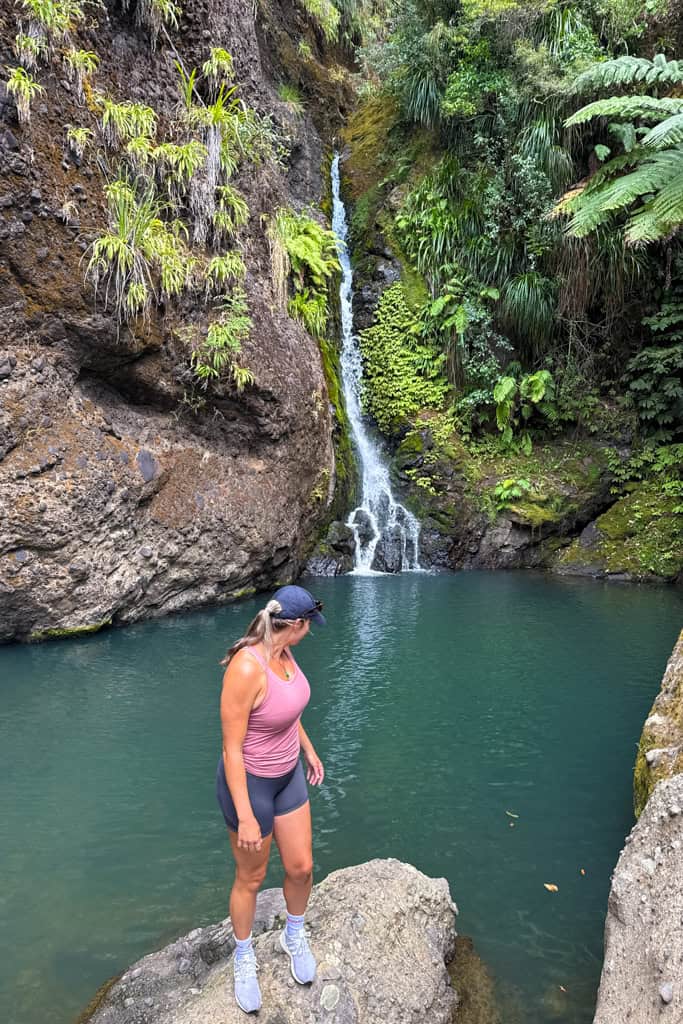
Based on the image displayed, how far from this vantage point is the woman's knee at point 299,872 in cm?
229

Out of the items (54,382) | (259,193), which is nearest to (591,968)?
(54,382)

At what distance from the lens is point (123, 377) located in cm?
842

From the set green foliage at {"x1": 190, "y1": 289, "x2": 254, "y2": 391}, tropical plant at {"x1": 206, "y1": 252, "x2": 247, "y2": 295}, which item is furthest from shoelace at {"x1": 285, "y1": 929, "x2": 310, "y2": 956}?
tropical plant at {"x1": 206, "y1": 252, "x2": 247, "y2": 295}

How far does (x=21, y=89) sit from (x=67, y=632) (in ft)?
19.8

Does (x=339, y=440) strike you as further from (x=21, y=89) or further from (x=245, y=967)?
(x=245, y=967)

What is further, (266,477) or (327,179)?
(327,179)

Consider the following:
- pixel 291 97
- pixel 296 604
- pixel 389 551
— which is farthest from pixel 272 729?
pixel 291 97

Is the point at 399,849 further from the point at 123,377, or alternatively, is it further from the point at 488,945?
the point at 123,377

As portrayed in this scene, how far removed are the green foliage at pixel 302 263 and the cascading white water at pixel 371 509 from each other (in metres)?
1.40

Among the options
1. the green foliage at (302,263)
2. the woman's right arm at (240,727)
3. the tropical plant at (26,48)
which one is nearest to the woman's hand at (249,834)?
the woman's right arm at (240,727)

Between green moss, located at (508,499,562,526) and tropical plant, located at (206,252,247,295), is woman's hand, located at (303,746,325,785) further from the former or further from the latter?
green moss, located at (508,499,562,526)

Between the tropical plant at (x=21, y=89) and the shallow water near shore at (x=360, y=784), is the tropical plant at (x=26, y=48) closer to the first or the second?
the tropical plant at (x=21, y=89)

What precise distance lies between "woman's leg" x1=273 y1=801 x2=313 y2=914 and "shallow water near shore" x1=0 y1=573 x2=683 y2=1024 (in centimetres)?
111

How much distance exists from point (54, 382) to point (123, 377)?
3.39 feet
